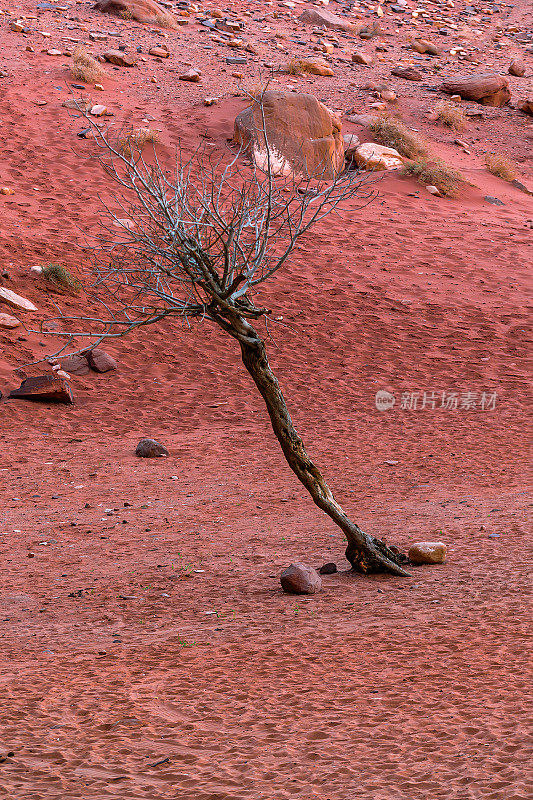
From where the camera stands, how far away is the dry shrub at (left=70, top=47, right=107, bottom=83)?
19953mm

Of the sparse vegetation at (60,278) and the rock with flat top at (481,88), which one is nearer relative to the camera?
the sparse vegetation at (60,278)

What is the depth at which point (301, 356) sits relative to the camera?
40.3 feet

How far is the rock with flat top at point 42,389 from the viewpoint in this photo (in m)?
10.4

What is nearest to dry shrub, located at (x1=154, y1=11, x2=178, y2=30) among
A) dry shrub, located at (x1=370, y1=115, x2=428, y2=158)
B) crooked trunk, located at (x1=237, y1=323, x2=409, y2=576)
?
dry shrub, located at (x1=370, y1=115, x2=428, y2=158)

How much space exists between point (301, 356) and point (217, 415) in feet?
7.48

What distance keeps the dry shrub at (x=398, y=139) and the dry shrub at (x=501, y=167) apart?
200 cm

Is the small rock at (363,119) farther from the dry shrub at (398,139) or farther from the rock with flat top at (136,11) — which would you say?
the rock with flat top at (136,11)

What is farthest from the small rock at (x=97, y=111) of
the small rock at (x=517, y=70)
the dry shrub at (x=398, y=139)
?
the small rock at (x=517, y=70)

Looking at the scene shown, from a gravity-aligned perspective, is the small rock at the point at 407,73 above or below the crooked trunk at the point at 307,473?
above

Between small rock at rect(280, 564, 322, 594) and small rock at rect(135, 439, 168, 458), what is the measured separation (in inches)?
158

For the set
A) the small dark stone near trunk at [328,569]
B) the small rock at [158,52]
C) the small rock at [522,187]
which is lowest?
the small dark stone near trunk at [328,569]

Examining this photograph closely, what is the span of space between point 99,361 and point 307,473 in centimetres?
659

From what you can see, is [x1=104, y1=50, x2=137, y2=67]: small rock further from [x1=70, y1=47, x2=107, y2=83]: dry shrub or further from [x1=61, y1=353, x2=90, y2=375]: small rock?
[x1=61, y1=353, x2=90, y2=375]: small rock

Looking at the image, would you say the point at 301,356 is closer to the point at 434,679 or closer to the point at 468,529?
the point at 468,529
